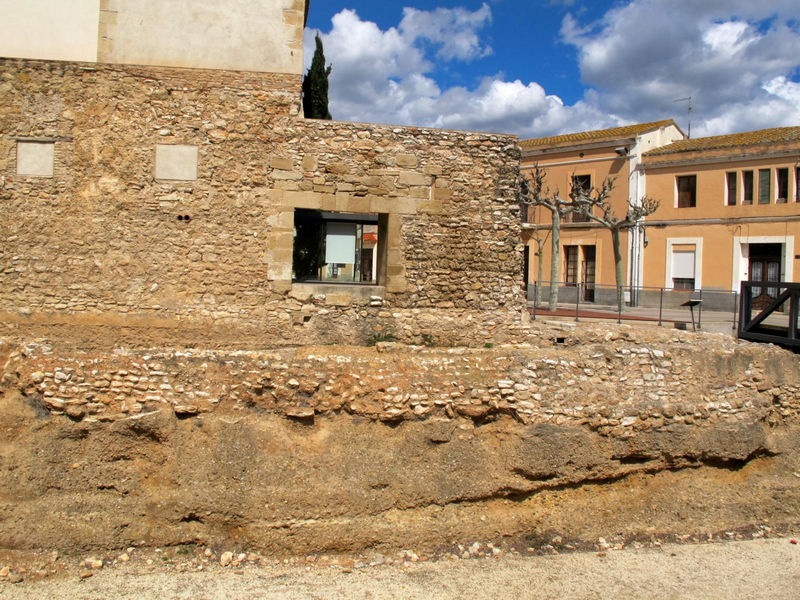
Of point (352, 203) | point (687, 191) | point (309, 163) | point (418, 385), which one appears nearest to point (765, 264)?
point (687, 191)

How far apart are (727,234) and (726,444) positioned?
62.4 feet

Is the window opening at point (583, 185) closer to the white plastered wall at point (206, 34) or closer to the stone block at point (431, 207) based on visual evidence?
the stone block at point (431, 207)

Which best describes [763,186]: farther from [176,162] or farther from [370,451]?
[370,451]

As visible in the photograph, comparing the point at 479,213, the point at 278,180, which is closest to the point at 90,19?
the point at 278,180

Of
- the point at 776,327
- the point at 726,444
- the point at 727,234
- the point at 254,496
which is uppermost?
the point at 727,234

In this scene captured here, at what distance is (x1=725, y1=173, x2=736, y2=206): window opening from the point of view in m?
23.2

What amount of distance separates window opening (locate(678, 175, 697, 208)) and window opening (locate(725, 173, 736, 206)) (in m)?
1.18

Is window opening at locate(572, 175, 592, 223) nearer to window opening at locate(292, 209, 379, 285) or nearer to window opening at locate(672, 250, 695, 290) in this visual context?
window opening at locate(672, 250, 695, 290)

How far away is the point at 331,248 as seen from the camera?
9609 millimetres

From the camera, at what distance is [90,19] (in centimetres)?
863

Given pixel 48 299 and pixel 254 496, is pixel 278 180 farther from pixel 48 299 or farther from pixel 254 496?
pixel 254 496

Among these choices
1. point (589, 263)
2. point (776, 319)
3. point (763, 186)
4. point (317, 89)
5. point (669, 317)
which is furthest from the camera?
point (589, 263)

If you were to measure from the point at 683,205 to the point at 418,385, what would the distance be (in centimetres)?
2164

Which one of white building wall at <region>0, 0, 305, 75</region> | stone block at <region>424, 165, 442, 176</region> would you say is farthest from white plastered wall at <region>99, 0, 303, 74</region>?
stone block at <region>424, 165, 442, 176</region>
